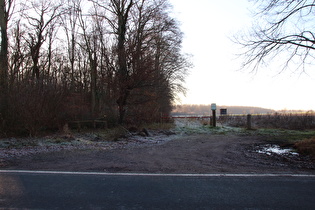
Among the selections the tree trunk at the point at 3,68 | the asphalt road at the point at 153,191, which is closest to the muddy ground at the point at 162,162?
the asphalt road at the point at 153,191

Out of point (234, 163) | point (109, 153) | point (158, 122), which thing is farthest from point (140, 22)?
point (234, 163)

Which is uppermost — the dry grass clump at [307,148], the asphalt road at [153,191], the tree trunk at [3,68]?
the tree trunk at [3,68]

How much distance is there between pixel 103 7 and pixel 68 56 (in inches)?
413

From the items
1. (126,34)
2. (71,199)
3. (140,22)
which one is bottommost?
(71,199)

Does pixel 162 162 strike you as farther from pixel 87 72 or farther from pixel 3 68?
pixel 87 72

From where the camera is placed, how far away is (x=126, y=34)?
19219 millimetres

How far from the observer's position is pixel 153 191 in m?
4.07

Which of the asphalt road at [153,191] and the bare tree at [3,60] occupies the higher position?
the bare tree at [3,60]

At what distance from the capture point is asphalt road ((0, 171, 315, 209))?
139 inches

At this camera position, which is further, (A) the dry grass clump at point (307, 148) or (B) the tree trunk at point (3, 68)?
(B) the tree trunk at point (3, 68)

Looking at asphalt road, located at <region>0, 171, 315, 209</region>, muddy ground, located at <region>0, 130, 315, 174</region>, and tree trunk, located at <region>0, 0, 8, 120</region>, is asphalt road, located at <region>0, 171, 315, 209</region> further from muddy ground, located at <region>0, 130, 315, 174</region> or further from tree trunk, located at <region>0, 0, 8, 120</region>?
tree trunk, located at <region>0, 0, 8, 120</region>

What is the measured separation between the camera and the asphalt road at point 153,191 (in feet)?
11.6

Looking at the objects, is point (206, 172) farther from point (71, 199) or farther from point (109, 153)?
point (109, 153)

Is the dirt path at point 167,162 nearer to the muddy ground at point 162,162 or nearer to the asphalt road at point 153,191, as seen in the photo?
the muddy ground at point 162,162
